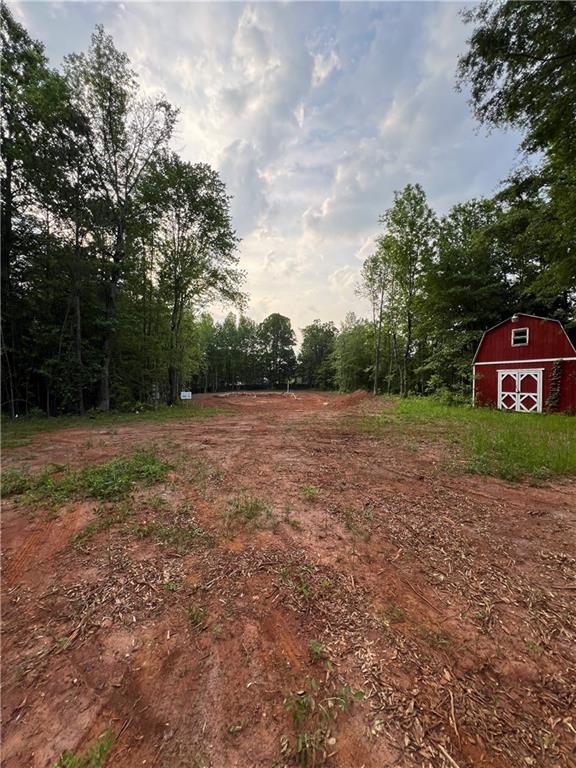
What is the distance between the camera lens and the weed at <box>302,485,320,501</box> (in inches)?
141

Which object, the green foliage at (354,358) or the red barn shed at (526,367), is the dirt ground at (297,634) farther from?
the green foliage at (354,358)

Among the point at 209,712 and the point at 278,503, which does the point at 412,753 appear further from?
the point at 278,503

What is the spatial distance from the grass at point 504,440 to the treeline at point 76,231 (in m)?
11.0

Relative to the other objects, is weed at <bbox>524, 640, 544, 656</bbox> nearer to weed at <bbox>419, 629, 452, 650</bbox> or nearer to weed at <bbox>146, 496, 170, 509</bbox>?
weed at <bbox>419, 629, 452, 650</bbox>

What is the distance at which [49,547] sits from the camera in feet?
8.52

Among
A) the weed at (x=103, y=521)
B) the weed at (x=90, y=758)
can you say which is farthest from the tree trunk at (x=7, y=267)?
the weed at (x=90, y=758)

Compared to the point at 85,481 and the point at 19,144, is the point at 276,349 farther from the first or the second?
the point at 85,481

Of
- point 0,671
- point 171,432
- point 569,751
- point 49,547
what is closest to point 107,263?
point 171,432

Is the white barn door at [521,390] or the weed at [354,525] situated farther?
the white barn door at [521,390]

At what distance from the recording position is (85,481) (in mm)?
3967

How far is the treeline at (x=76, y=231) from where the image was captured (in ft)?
33.2

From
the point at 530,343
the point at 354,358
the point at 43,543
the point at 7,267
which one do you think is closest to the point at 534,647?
the point at 43,543

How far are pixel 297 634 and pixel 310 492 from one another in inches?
79.4

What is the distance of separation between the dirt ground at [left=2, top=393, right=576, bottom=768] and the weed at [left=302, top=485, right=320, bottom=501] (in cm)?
19
